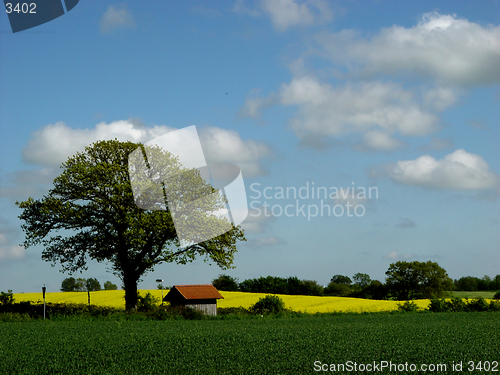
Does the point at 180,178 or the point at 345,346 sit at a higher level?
the point at 180,178

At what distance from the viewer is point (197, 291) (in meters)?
37.8

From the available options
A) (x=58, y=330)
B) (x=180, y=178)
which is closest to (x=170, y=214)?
(x=180, y=178)

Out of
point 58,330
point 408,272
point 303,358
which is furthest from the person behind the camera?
point 408,272

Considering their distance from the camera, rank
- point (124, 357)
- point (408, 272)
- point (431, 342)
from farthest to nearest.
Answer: point (408, 272) → point (431, 342) → point (124, 357)

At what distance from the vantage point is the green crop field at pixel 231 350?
489 inches

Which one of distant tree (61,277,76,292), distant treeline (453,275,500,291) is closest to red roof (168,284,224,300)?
distant tree (61,277,76,292)

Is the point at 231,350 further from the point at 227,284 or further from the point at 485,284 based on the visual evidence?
the point at 485,284

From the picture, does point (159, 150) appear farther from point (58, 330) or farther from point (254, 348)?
point (254, 348)

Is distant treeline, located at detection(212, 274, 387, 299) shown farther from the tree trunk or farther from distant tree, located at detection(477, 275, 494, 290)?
the tree trunk

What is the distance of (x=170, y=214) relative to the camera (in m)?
29.6

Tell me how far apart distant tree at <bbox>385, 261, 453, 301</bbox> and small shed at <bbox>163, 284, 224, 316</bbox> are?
131 ft

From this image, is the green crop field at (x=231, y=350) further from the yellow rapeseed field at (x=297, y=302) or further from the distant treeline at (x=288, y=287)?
the distant treeline at (x=288, y=287)

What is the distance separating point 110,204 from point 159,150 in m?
5.26

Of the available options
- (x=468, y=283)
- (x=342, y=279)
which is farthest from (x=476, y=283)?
(x=342, y=279)
